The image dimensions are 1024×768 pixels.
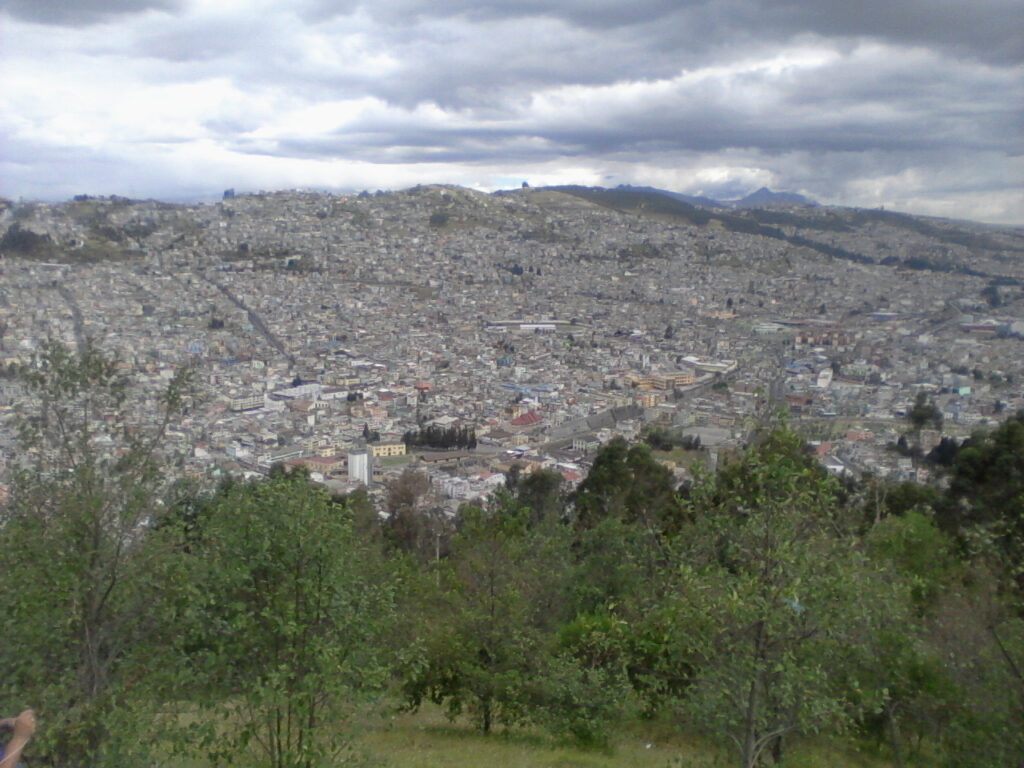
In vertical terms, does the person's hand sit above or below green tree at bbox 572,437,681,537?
above

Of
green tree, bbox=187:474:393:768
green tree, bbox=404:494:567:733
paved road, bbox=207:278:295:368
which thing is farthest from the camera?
paved road, bbox=207:278:295:368

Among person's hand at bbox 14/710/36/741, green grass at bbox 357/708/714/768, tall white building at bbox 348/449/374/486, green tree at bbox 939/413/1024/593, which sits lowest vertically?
tall white building at bbox 348/449/374/486

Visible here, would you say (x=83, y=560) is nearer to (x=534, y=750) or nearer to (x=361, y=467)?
(x=534, y=750)

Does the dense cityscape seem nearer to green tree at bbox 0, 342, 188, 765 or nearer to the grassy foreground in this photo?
green tree at bbox 0, 342, 188, 765

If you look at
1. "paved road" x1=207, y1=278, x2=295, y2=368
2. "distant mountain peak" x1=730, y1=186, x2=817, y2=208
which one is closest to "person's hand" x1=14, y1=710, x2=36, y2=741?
"paved road" x1=207, y1=278, x2=295, y2=368

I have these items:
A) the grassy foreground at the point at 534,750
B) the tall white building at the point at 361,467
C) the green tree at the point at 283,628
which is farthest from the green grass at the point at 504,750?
the tall white building at the point at 361,467

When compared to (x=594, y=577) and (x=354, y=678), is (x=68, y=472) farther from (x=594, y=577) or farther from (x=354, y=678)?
(x=594, y=577)
